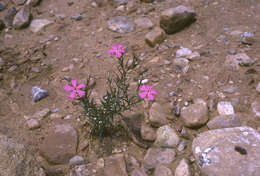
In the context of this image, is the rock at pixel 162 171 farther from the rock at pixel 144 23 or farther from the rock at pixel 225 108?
the rock at pixel 144 23

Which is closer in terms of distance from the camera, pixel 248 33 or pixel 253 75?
pixel 253 75

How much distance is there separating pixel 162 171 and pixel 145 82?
118 centimetres

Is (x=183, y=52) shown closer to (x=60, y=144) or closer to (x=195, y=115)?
(x=195, y=115)

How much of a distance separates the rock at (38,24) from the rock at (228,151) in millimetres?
3125

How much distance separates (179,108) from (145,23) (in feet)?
5.70

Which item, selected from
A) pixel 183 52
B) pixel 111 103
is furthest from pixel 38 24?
pixel 111 103

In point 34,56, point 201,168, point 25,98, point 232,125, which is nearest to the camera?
point 201,168

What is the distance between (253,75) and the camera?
2.75 metres

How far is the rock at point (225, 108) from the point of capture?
248 cm

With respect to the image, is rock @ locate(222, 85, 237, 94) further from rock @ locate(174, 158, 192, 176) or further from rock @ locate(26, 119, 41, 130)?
rock @ locate(26, 119, 41, 130)

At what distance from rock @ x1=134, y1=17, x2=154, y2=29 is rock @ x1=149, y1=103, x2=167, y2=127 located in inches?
63.2

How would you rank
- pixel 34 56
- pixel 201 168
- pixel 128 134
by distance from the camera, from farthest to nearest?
pixel 34 56 → pixel 128 134 → pixel 201 168

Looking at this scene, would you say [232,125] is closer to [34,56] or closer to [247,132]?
[247,132]

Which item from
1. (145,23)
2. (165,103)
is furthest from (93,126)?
(145,23)
